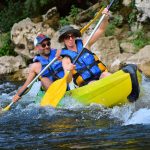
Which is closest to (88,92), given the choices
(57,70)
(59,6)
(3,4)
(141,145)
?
(57,70)

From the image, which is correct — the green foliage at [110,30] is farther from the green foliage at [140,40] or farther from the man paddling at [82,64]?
the man paddling at [82,64]

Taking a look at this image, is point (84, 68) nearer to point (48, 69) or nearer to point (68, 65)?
point (68, 65)

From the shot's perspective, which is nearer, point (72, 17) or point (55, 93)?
point (55, 93)

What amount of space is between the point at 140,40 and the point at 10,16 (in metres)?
6.25

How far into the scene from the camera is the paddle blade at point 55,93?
694cm

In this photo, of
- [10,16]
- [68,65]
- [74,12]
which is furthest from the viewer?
[10,16]

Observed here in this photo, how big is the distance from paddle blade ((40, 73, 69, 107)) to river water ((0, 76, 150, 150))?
0.14 meters

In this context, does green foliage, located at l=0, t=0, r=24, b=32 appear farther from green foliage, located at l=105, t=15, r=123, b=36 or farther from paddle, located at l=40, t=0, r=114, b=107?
paddle, located at l=40, t=0, r=114, b=107

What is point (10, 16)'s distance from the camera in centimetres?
1681

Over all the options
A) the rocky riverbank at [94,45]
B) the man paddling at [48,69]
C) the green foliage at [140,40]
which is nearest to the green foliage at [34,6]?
the rocky riverbank at [94,45]

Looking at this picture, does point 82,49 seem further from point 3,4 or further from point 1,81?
point 3,4

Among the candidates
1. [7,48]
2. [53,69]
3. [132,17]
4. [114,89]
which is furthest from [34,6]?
[114,89]

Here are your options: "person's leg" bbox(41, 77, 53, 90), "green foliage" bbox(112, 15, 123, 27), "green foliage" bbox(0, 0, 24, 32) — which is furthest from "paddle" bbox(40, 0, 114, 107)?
"green foliage" bbox(0, 0, 24, 32)

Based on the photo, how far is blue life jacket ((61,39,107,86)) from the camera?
7102mm
